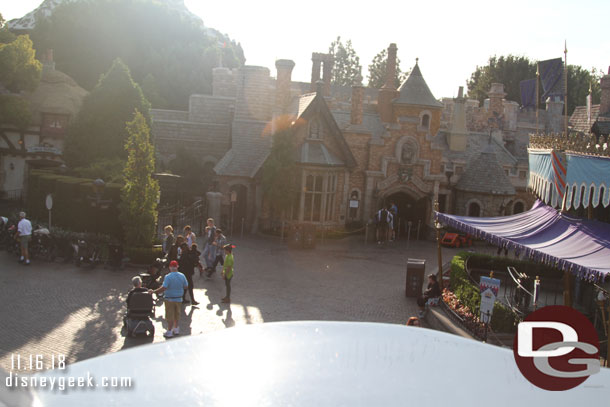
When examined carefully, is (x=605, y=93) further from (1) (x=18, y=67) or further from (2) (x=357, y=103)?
(1) (x=18, y=67)

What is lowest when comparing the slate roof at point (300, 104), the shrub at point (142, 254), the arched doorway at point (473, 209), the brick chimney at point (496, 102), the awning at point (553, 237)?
the shrub at point (142, 254)

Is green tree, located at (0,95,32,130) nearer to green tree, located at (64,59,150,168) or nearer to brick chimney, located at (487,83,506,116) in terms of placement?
green tree, located at (64,59,150,168)

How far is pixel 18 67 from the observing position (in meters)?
35.5

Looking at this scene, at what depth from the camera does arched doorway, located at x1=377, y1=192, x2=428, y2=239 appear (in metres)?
30.2

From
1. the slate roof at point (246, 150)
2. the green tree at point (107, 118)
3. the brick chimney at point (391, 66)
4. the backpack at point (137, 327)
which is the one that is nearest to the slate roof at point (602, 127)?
the brick chimney at point (391, 66)

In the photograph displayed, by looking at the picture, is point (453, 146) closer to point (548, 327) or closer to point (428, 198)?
point (428, 198)

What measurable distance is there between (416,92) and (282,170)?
9073 mm

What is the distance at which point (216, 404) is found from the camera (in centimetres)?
357

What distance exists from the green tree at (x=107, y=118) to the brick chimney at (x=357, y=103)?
35.5 feet

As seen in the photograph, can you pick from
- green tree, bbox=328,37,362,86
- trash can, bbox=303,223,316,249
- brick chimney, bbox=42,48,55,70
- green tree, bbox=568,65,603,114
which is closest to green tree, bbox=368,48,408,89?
green tree, bbox=328,37,362,86

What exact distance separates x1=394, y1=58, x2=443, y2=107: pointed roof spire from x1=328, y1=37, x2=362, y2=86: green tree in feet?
163

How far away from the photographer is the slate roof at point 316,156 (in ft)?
89.2

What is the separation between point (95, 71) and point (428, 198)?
34.7 metres

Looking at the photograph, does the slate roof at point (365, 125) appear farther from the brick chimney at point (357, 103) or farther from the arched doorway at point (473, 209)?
the arched doorway at point (473, 209)
